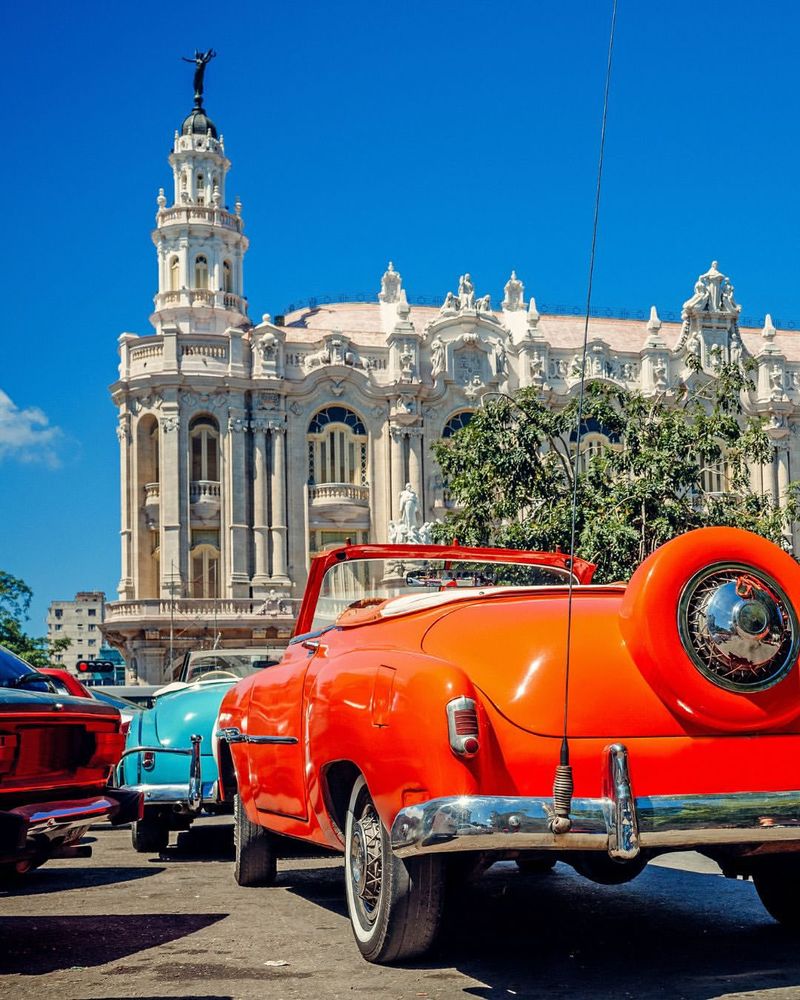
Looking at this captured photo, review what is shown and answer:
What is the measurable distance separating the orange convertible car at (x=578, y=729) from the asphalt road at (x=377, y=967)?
0.37m

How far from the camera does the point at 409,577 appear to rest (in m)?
7.59

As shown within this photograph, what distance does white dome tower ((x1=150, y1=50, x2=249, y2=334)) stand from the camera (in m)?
48.9

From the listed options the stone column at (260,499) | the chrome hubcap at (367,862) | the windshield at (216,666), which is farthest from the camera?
the stone column at (260,499)

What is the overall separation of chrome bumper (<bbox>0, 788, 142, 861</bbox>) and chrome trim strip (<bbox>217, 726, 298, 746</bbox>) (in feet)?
2.32

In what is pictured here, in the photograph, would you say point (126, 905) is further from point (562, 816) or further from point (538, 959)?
point (562, 816)

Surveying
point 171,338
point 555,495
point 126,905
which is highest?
point 171,338

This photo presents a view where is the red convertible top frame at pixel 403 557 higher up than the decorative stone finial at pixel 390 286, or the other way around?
the decorative stone finial at pixel 390 286

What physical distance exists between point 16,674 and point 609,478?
63.1ft

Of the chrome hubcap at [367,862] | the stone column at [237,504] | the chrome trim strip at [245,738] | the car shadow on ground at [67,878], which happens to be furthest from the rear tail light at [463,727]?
the stone column at [237,504]

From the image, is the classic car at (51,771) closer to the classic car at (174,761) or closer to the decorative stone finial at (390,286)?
the classic car at (174,761)

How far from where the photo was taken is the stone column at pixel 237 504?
46406 mm

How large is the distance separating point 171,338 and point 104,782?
41215 mm

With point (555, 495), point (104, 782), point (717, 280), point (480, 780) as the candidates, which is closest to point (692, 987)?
point (480, 780)

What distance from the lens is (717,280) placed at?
176ft
